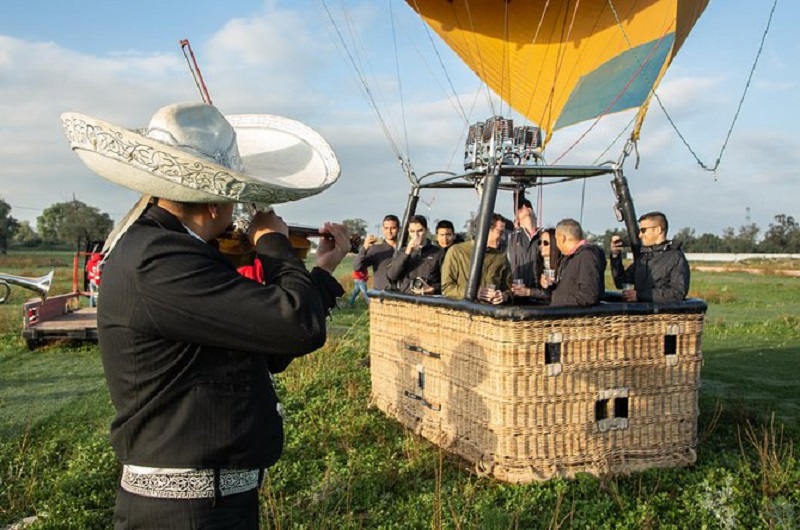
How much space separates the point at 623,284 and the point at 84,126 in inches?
210

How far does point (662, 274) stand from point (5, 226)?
235 ft

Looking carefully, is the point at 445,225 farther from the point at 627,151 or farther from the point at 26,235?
the point at 26,235

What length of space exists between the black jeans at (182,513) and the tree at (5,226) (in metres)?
64.7

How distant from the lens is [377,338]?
234 inches

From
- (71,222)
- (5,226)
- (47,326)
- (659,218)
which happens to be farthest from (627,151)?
(71,222)

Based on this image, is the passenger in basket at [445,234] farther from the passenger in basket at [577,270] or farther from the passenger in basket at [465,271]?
the passenger in basket at [577,270]

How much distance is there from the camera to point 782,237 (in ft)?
278

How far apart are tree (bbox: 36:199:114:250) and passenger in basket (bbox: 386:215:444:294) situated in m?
78.5

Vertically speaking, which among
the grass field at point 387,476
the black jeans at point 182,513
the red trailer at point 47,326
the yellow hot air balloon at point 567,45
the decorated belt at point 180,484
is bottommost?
the grass field at point 387,476

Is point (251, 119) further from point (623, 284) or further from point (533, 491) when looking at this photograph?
point (623, 284)

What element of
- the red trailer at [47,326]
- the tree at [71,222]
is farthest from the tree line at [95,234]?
the red trailer at [47,326]

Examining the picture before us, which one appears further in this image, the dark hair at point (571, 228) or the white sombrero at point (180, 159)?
the dark hair at point (571, 228)

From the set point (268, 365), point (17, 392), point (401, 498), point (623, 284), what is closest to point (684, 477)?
point (401, 498)

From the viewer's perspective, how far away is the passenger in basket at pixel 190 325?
1.59 m
